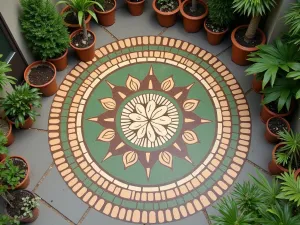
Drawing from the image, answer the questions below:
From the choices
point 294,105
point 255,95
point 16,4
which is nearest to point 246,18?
point 255,95

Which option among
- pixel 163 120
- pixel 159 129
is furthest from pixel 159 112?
pixel 159 129

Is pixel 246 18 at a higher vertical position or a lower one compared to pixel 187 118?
higher

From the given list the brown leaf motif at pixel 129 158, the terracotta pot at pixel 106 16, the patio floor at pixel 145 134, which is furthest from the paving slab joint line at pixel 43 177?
the terracotta pot at pixel 106 16

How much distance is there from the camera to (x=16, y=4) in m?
4.68

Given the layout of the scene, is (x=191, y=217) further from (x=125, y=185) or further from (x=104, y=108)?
(x=104, y=108)

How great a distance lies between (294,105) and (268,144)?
1.69 feet

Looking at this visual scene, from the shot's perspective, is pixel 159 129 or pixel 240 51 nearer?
pixel 159 129

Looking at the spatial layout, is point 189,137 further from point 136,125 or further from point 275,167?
point 275,167

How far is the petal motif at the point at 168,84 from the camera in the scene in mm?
5171

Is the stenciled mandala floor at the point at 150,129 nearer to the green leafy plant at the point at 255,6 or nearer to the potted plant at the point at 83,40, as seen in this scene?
the potted plant at the point at 83,40

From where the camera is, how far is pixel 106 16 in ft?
18.3

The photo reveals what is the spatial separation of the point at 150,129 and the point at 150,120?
12 centimetres

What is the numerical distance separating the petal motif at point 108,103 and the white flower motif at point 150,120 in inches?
10.2

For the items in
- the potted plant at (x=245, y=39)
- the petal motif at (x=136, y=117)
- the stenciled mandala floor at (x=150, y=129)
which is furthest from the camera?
the potted plant at (x=245, y=39)
